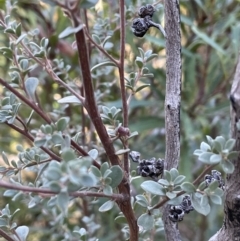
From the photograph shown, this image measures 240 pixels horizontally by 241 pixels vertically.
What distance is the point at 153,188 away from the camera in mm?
343

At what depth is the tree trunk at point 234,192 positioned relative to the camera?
11.9 inches

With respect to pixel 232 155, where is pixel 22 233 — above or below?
below

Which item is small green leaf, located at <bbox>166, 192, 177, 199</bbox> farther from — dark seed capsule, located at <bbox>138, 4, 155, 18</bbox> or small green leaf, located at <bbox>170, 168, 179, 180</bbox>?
dark seed capsule, located at <bbox>138, 4, 155, 18</bbox>

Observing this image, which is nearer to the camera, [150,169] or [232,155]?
[232,155]

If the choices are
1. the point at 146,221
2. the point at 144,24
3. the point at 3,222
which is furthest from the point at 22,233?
the point at 144,24

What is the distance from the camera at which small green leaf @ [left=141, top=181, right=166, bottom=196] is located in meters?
0.34

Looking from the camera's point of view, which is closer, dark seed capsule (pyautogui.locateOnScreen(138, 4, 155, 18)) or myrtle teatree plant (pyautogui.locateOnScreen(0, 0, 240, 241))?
myrtle teatree plant (pyautogui.locateOnScreen(0, 0, 240, 241))

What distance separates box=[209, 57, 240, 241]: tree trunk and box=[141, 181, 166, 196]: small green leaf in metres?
0.05

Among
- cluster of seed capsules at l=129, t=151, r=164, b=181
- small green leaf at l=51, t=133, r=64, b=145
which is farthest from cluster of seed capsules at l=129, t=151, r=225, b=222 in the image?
small green leaf at l=51, t=133, r=64, b=145

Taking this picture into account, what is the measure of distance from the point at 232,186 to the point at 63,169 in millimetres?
147

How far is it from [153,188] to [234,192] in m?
0.06

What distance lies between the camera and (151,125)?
93 centimetres

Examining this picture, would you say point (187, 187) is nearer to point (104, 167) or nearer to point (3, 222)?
point (104, 167)

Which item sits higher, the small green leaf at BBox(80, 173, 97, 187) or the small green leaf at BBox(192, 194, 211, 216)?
the small green leaf at BBox(80, 173, 97, 187)
